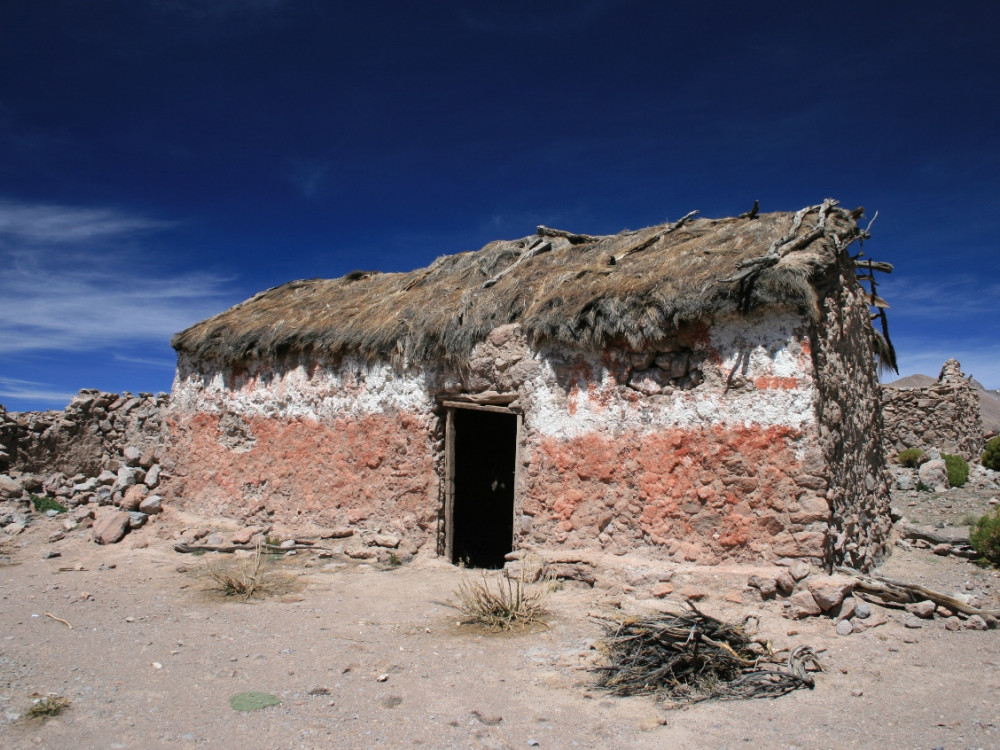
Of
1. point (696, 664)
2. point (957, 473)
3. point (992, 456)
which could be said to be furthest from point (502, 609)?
point (992, 456)

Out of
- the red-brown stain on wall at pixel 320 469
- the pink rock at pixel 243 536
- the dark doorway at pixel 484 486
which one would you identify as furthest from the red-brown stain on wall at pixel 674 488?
the pink rock at pixel 243 536

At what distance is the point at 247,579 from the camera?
6.68 meters

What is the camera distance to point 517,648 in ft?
16.6

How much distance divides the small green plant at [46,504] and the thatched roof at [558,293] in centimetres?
293

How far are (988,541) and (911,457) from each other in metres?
Result: 7.13

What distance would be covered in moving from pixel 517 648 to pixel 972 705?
275 cm

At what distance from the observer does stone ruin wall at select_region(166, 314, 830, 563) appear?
575 centimetres

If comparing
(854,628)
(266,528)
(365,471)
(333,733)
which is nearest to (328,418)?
(365,471)

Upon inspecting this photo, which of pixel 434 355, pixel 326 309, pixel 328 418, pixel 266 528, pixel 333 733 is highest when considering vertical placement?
pixel 326 309

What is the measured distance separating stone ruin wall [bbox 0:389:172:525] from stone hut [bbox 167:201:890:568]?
987mm

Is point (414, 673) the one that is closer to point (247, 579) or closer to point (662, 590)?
point (662, 590)

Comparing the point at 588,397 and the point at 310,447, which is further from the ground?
the point at 588,397

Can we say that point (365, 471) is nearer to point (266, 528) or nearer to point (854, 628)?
point (266, 528)

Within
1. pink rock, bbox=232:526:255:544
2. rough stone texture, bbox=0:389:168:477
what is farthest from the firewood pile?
rough stone texture, bbox=0:389:168:477
